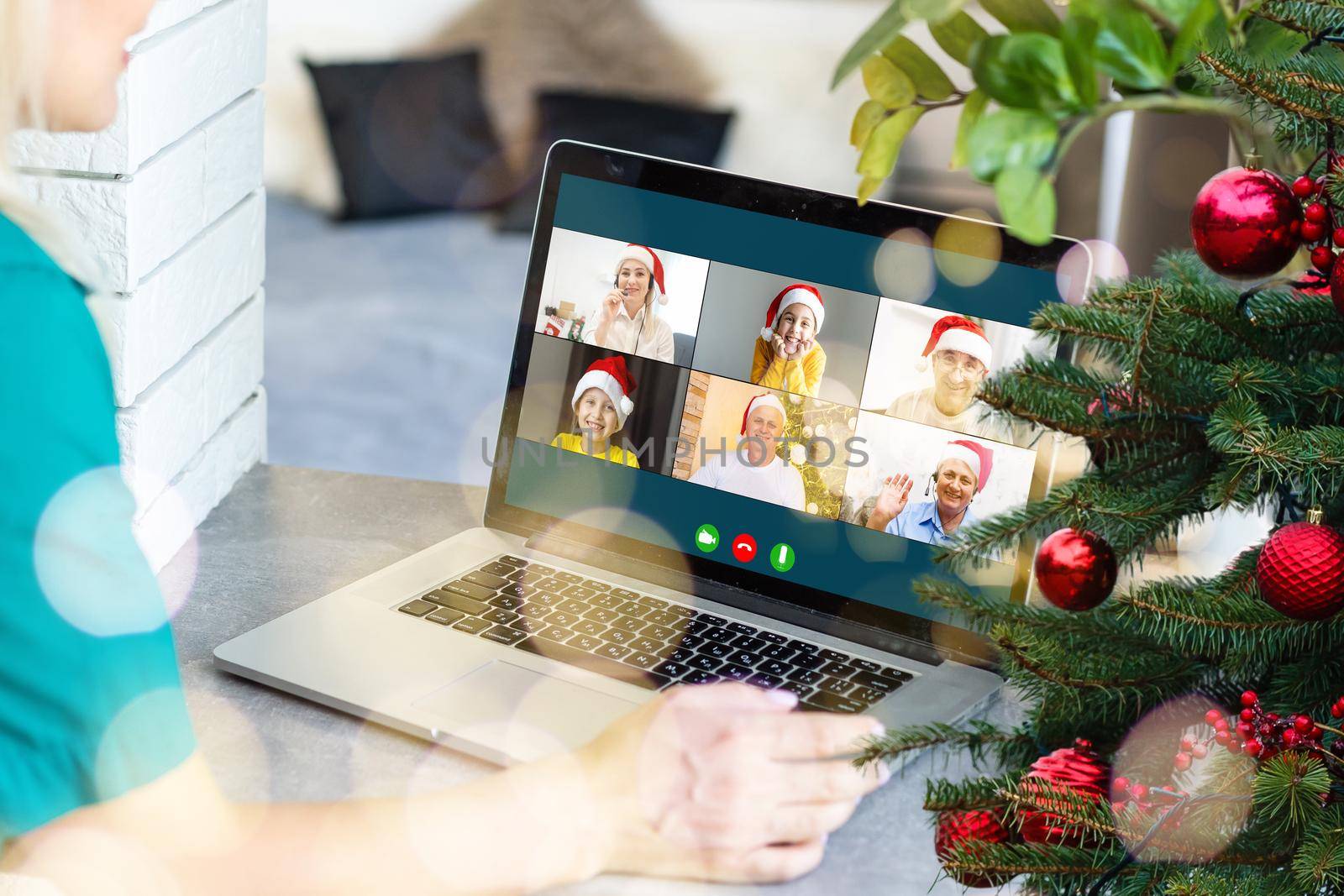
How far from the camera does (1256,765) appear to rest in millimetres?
489

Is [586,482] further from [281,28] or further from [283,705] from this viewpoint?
[281,28]

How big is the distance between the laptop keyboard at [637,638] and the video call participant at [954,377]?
16 centimetres

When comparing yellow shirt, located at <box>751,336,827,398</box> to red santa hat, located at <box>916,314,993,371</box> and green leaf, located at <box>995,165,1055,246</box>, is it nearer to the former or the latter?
red santa hat, located at <box>916,314,993,371</box>

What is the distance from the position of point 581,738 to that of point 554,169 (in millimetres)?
438

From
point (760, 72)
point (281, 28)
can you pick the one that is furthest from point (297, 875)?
point (281, 28)

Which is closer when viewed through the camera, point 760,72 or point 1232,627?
point 1232,627

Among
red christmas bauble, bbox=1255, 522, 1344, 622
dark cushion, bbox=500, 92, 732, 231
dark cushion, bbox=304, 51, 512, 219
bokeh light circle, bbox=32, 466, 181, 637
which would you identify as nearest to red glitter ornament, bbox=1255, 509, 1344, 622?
red christmas bauble, bbox=1255, 522, 1344, 622

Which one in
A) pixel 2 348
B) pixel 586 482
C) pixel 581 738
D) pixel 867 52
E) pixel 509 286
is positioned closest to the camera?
pixel 867 52

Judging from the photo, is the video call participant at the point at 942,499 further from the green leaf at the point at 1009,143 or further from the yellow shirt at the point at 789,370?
the green leaf at the point at 1009,143

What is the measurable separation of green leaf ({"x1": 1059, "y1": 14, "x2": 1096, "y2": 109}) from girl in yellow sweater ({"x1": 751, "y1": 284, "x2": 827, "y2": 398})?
51cm

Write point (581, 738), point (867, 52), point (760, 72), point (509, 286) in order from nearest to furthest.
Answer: point (867, 52) < point (581, 738) < point (509, 286) < point (760, 72)

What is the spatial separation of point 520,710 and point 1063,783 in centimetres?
30

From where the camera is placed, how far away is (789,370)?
82 centimetres

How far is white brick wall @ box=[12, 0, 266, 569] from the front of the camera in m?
0.77
